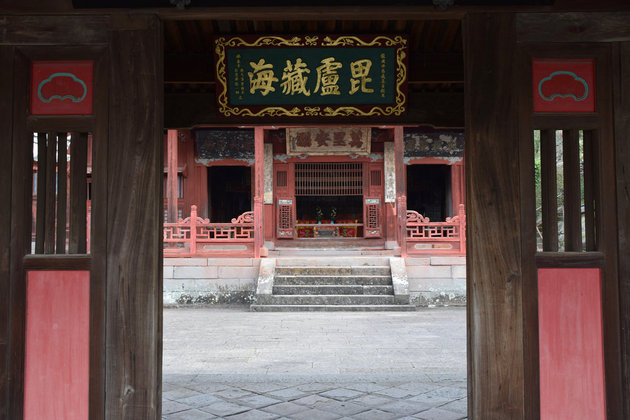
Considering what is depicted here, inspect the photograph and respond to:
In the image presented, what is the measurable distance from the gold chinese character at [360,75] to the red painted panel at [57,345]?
2.29 m

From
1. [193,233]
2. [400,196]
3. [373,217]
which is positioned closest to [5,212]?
[193,233]

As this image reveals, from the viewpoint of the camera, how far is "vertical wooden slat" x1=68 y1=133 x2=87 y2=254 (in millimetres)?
2736

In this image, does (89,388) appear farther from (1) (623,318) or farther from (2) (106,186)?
(1) (623,318)

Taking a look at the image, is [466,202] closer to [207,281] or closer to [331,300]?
[331,300]

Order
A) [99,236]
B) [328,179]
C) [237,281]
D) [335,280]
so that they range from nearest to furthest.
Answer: [99,236] < [335,280] < [237,281] < [328,179]

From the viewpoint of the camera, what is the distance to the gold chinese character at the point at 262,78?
3844 mm

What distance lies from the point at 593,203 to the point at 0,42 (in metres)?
3.22

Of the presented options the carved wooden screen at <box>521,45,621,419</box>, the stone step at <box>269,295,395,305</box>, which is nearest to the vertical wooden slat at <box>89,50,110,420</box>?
the carved wooden screen at <box>521,45,621,419</box>

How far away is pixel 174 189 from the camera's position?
12.7 metres

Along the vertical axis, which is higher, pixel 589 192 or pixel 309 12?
pixel 309 12

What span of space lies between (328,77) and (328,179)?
10661 mm

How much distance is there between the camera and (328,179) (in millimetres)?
14555

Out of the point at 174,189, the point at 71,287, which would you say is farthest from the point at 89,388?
the point at 174,189

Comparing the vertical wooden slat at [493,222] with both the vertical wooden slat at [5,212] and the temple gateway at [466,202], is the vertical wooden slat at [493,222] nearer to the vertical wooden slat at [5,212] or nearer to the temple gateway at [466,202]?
the temple gateway at [466,202]
